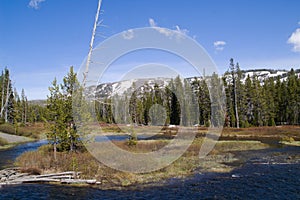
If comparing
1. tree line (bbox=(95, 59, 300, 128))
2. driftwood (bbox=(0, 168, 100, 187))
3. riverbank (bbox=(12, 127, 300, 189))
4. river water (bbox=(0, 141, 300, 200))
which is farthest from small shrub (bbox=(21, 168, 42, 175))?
tree line (bbox=(95, 59, 300, 128))

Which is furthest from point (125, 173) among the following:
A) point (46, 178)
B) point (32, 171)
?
point (32, 171)

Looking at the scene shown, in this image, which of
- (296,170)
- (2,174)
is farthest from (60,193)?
(296,170)

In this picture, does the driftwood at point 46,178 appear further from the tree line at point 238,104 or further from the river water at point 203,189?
the tree line at point 238,104

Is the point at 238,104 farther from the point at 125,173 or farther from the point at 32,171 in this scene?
the point at 32,171

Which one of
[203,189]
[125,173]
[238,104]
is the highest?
[238,104]

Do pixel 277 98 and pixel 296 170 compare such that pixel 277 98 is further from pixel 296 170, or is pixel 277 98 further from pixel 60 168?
pixel 60 168

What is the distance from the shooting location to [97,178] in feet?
66.3

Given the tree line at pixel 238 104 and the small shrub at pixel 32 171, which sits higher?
the tree line at pixel 238 104

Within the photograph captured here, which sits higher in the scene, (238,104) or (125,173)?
(238,104)

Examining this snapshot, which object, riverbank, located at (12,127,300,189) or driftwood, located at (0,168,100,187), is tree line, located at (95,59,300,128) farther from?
driftwood, located at (0,168,100,187)

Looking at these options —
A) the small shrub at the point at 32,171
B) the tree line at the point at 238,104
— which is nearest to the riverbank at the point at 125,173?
the small shrub at the point at 32,171

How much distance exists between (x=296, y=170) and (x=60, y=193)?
18456mm

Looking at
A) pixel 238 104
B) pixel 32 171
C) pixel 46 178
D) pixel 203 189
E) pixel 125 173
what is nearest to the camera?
pixel 203 189

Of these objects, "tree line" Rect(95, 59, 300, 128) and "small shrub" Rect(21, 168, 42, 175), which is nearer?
"small shrub" Rect(21, 168, 42, 175)
